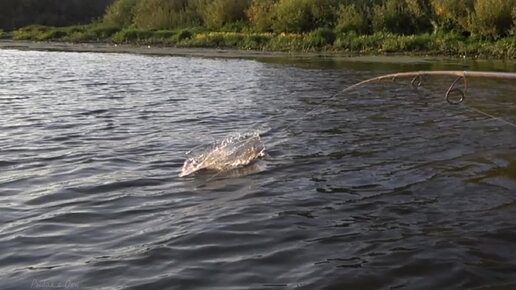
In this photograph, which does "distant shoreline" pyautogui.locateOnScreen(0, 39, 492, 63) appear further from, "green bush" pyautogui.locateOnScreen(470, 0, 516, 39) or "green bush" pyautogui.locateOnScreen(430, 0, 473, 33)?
"green bush" pyautogui.locateOnScreen(430, 0, 473, 33)

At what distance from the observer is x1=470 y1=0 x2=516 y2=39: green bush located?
3033 cm

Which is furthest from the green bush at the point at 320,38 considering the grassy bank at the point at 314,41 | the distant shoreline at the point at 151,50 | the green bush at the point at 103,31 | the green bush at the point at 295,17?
the green bush at the point at 103,31

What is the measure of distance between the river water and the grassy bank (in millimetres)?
14829

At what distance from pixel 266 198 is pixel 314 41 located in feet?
93.5

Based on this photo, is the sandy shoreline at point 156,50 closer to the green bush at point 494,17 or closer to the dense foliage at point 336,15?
the dense foliage at point 336,15

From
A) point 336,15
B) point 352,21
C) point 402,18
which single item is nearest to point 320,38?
point 352,21

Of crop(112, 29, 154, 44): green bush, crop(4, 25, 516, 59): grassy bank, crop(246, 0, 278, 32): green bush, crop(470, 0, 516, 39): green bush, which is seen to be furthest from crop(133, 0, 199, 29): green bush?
crop(470, 0, 516, 39): green bush

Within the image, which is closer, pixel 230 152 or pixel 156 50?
pixel 230 152

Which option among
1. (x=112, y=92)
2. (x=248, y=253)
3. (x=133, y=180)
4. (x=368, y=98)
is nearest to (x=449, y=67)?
(x=368, y=98)

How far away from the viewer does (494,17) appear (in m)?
30.4

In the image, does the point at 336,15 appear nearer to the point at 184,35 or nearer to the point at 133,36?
the point at 184,35

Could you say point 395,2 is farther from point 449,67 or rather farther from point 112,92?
point 112,92

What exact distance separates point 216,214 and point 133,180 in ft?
5.66

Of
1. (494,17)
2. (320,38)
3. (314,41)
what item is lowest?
(314,41)
